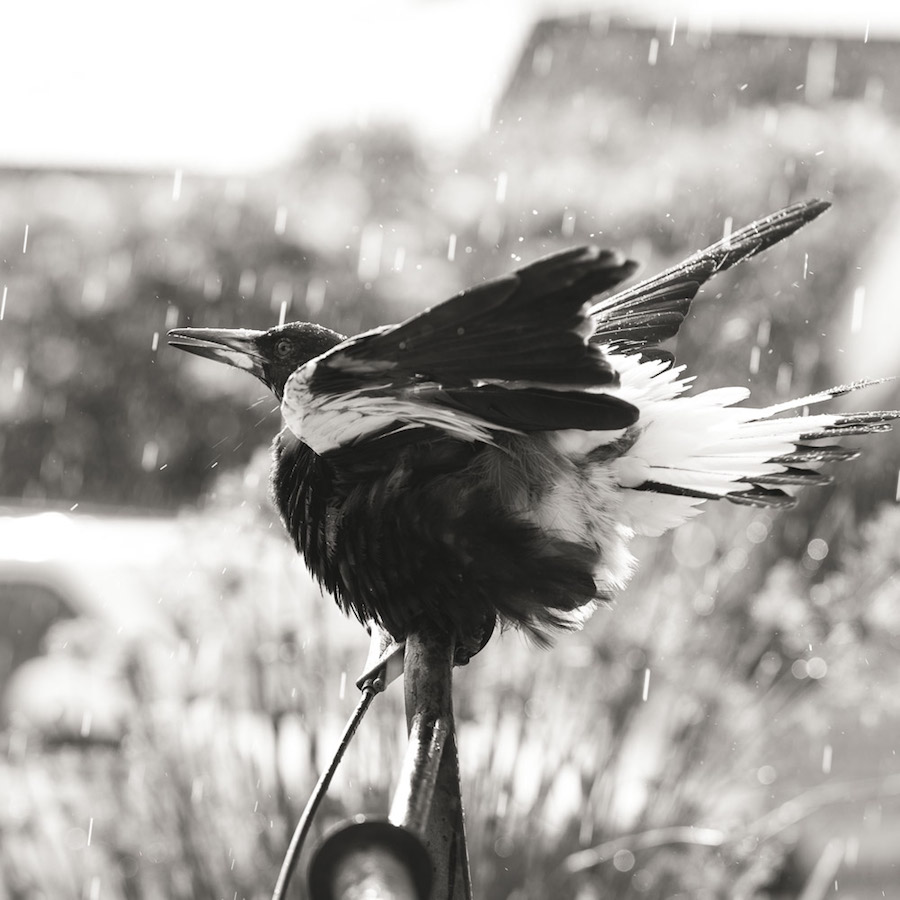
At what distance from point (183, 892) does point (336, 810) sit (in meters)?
0.35

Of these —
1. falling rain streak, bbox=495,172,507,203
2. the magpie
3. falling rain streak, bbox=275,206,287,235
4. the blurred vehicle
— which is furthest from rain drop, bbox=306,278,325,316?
the magpie

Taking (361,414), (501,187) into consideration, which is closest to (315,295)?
(501,187)

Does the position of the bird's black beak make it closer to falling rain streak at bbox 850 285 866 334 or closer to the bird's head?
the bird's head

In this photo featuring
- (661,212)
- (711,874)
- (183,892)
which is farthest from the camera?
(661,212)

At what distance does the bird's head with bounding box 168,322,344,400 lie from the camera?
1.01m

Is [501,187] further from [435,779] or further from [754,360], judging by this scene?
[435,779]

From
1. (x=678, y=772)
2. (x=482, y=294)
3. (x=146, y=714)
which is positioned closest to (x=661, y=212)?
(x=678, y=772)

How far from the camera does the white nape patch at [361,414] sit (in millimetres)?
763

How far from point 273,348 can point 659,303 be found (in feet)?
1.15

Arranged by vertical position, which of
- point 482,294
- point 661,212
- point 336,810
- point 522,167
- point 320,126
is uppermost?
point 320,126

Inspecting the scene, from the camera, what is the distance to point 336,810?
1739 millimetres

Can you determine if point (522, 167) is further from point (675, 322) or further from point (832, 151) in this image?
point (675, 322)

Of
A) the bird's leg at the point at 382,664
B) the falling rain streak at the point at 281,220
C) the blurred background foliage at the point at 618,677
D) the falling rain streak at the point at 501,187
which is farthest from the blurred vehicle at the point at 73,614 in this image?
the falling rain streak at the point at 501,187

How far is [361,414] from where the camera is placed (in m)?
0.79
